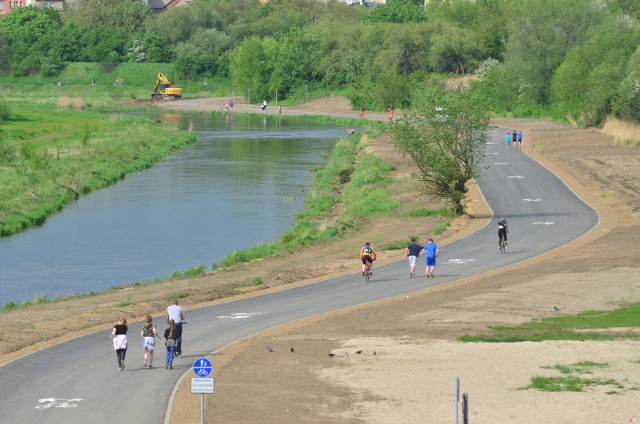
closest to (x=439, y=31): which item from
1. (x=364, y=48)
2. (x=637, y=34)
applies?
(x=364, y=48)

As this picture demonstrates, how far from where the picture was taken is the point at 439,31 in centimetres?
17775

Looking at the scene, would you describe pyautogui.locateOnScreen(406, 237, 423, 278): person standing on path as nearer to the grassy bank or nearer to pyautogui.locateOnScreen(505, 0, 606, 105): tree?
the grassy bank

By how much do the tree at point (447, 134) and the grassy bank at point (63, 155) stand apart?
22.3 metres

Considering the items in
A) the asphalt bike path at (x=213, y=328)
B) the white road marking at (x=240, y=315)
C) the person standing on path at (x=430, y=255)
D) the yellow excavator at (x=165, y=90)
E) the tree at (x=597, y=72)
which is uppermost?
the tree at (x=597, y=72)

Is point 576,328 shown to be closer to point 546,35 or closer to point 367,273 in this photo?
point 367,273

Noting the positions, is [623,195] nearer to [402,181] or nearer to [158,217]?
[402,181]

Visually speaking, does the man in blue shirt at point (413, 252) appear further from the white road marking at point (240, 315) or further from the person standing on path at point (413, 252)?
the white road marking at point (240, 315)

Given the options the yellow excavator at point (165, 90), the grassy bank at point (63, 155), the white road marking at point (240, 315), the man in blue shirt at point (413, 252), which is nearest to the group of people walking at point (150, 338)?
the white road marking at point (240, 315)

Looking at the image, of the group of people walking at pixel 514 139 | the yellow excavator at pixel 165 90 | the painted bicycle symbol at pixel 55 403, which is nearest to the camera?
the painted bicycle symbol at pixel 55 403

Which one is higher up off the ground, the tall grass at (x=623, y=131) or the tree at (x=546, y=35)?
the tree at (x=546, y=35)

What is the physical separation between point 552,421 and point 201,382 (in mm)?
9021

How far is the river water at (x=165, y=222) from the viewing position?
5456 cm

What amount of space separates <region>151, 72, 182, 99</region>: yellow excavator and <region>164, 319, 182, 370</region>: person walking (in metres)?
157

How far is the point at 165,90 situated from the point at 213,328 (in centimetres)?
15362
